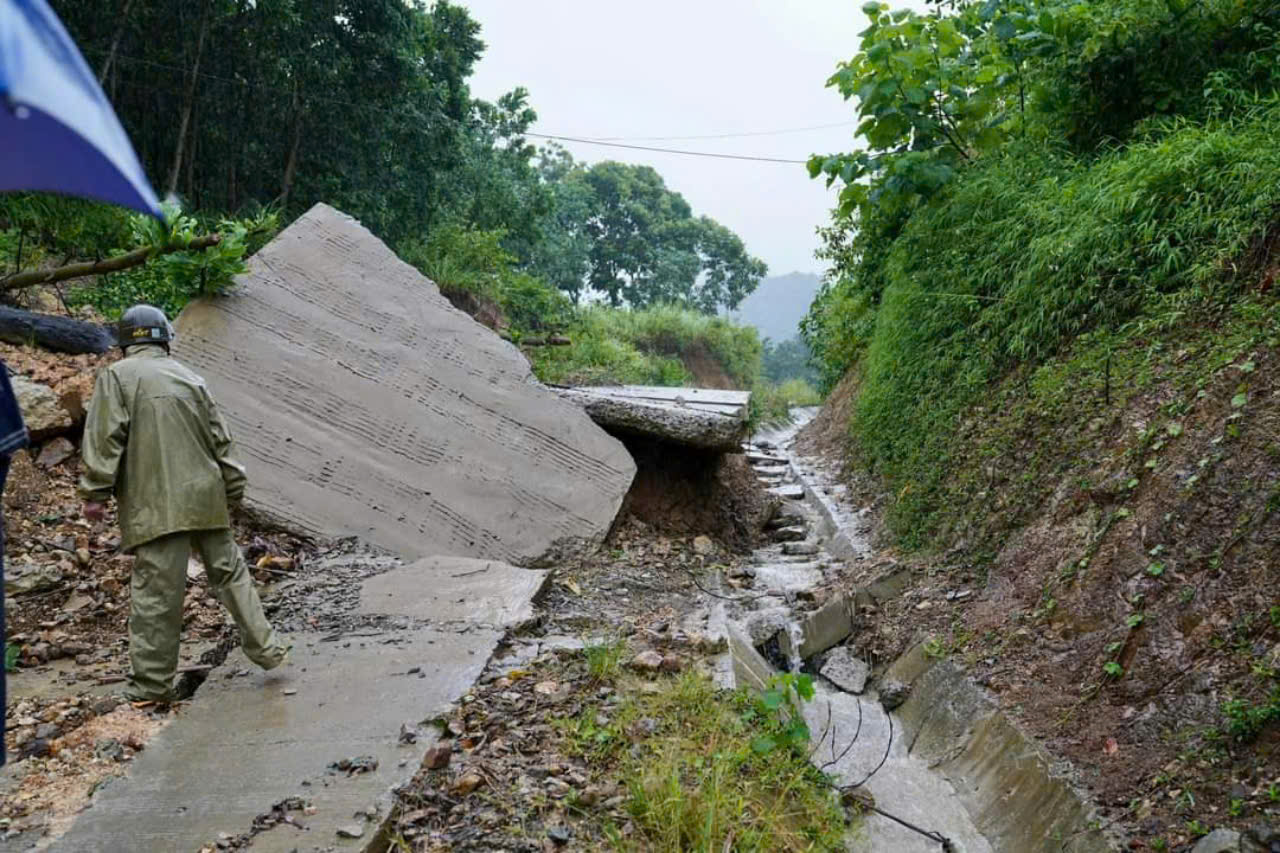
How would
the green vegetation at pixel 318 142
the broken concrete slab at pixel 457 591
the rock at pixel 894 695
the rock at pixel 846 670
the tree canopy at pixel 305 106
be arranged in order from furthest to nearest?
the tree canopy at pixel 305 106, the green vegetation at pixel 318 142, the rock at pixel 846 670, the rock at pixel 894 695, the broken concrete slab at pixel 457 591

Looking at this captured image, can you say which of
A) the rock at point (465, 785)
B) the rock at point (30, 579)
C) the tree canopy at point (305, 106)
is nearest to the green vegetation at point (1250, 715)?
the rock at point (465, 785)

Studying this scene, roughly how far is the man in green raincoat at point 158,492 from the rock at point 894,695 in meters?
2.75

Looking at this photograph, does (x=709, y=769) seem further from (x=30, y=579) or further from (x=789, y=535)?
(x=789, y=535)

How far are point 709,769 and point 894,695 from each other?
1.88 m

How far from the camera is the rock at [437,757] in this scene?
2711 millimetres

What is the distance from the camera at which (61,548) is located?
4.52 metres

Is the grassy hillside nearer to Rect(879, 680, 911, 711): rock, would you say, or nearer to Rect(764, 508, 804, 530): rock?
Rect(879, 680, 911, 711): rock

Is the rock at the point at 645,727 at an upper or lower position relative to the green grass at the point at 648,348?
lower

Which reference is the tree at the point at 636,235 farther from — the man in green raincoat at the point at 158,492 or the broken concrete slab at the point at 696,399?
the man in green raincoat at the point at 158,492

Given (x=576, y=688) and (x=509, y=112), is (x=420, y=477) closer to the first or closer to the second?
(x=576, y=688)

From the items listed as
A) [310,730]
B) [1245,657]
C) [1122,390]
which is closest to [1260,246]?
[1122,390]

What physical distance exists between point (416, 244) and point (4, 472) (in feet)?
46.5

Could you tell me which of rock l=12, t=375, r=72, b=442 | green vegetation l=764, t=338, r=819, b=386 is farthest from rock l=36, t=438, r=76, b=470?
green vegetation l=764, t=338, r=819, b=386

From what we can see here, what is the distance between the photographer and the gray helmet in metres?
3.51
